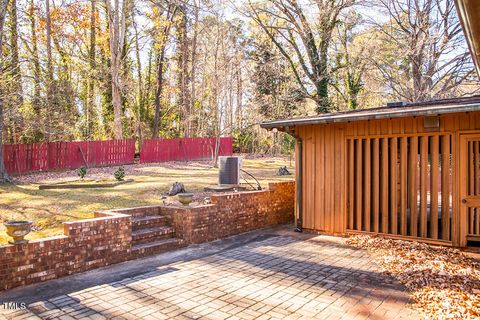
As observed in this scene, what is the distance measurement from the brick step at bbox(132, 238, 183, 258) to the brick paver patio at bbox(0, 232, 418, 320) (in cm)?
67

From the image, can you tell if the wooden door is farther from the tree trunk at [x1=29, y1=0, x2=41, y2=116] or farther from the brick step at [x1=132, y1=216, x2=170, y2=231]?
the tree trunk at [x1=29, y1=0, x2=41, y2=116]

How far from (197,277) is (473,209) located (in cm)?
485

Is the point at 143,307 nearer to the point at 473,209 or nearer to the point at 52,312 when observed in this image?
the point at 52,312

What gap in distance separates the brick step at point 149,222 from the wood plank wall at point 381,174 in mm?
2980

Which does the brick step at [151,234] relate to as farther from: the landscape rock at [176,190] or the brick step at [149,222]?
the landscape rock at [176,190]

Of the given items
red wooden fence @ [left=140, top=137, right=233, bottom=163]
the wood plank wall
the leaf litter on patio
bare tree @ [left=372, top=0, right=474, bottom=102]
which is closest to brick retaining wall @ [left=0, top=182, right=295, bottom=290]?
the wood plank wall

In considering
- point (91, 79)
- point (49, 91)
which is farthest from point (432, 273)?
point (91, 79)

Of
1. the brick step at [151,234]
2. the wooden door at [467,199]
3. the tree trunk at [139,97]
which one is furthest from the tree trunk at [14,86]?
the wooden door at [467,199]

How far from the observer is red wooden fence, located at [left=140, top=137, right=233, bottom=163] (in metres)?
22.3

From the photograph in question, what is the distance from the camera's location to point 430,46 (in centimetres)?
1370

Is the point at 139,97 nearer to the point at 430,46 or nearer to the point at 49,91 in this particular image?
the point at 49,91

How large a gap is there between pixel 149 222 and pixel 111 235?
118 centimetres

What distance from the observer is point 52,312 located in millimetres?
3662

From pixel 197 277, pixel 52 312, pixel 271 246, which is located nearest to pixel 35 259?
pixel 52 312
